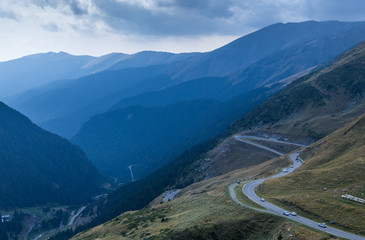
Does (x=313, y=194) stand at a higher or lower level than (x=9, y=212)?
higher

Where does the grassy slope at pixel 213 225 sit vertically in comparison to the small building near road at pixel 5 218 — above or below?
above

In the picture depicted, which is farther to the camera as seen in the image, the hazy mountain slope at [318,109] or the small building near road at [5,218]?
the small building near road at [5,218]

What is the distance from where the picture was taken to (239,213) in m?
52.9

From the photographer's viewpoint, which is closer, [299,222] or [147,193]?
[299,222]

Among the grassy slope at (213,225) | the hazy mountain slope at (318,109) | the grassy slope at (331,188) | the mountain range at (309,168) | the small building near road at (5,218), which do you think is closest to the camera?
the grassy slope at (331,188)

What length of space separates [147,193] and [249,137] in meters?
63.9

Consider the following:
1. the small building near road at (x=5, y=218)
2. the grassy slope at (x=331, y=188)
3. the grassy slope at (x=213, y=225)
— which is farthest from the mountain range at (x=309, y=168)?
the small building near road at (x=5, y=218)

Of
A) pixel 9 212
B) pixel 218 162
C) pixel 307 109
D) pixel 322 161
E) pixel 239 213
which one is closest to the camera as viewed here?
pixel 239 213

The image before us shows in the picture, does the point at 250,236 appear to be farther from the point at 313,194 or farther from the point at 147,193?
the point at 147,193

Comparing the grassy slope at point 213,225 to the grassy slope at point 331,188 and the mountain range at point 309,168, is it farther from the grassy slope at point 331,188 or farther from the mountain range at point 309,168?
the grassy slope at point 331,188

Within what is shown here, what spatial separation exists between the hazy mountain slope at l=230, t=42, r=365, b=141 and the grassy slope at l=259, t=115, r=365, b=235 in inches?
2512

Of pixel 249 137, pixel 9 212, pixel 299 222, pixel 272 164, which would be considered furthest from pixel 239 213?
pixel 9 212

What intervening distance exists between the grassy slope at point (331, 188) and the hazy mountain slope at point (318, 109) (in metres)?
63.8

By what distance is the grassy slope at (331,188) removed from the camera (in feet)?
148
